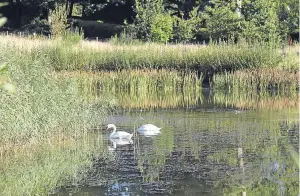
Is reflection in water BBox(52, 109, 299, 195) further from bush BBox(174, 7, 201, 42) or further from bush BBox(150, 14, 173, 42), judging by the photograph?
bush BBox(174, 7, 201, 42)

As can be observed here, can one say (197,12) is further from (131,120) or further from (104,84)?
(131,120)

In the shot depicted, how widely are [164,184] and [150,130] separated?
3.60 m

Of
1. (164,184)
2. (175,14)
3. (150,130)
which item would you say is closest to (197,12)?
(175,14)

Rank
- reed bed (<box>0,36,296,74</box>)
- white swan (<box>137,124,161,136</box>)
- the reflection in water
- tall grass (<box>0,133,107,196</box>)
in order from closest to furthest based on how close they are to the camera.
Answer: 1. the reflection in water
2. tall grass (<box>0,133,107,196</box>)
3. white swan (<box>137,124,161,136</box>)
4. reed bed (<box>0,36,296,74</box>)

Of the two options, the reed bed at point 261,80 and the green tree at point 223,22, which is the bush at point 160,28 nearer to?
the green tree at point 223,22

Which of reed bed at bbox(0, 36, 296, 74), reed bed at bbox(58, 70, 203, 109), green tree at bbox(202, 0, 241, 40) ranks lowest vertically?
reed bed at bbox(58, 70, 203, 109)

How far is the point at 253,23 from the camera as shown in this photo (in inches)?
963

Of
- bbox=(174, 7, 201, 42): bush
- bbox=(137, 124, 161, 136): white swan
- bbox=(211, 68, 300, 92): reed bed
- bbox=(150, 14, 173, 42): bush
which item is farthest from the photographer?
bbox=(174, 7, 201, 42): bush

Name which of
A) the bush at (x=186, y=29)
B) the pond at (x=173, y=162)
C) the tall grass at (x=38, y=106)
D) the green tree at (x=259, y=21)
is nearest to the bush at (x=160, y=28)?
the bush at (x=186, y=29)

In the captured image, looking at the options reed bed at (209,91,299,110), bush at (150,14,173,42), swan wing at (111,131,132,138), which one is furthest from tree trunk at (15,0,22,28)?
swan wing at (111,131,132,138)

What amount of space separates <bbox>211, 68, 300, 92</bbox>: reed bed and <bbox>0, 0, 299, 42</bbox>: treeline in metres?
2.94

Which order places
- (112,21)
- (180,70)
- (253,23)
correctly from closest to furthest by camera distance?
(180,70) → (253,23) → (112,21)

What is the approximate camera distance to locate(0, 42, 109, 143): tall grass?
8820mm

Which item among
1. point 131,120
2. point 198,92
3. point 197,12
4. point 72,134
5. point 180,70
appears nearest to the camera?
point 72,134
